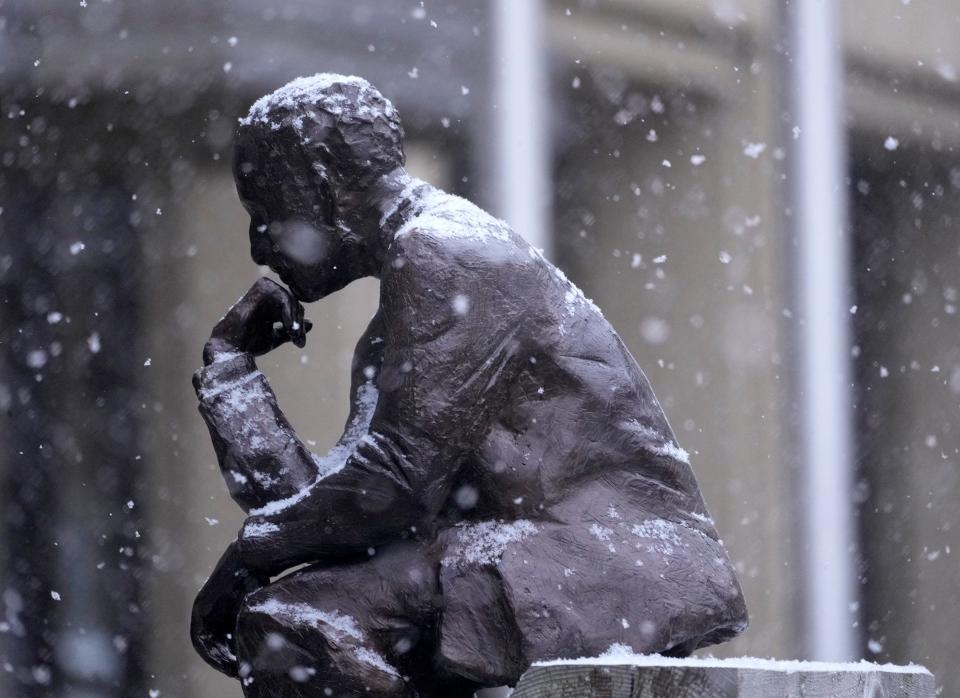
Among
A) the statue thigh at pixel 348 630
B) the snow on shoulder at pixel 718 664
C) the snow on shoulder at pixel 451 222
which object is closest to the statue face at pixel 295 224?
the snow on shoulder at pixel 451 222

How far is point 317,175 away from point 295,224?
0.09 metres

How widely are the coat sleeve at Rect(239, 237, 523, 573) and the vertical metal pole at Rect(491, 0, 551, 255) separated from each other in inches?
100

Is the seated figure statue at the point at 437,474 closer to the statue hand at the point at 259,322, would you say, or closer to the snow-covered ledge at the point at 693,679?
the statue hand at the point at 259,322

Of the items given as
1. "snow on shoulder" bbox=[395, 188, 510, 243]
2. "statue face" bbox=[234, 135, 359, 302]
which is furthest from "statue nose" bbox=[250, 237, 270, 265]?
"snow on shoulder" bbox=[395, 188, 510, 243]

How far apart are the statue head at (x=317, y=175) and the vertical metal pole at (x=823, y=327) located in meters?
3.07

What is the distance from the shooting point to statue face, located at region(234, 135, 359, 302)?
2707 mm

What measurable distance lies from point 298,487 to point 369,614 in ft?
0.81

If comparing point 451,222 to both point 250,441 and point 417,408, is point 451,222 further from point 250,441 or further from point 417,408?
point 250,441

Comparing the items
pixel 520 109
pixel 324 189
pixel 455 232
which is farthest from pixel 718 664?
pixel 520 109

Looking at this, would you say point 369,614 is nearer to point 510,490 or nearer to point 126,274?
point 510,490

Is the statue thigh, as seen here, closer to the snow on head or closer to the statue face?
the statue face

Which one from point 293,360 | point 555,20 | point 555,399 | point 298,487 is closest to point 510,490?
point 555,399

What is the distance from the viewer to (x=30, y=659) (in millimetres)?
4641

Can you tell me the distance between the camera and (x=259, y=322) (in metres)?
2.79
